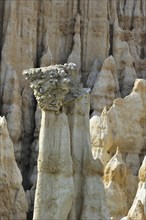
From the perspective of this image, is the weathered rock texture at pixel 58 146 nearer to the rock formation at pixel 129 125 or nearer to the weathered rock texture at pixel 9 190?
the weathered rock texture at pixel 9 190

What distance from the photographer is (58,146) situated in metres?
8.95

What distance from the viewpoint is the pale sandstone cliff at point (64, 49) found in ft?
79.1

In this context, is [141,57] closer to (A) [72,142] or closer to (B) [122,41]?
(B) [122,41]

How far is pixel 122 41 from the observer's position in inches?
1075

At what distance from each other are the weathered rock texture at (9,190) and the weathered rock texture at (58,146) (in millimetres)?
6961

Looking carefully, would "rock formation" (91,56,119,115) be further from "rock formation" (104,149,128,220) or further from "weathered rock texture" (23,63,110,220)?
"weathered rock texture" (23,63,110,220)

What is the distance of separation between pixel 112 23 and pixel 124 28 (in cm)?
119

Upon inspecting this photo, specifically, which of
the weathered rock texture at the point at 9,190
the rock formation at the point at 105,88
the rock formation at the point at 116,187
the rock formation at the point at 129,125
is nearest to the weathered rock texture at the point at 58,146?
the rock formation at the point at 116,187

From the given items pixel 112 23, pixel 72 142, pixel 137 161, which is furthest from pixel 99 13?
pixel 72 142

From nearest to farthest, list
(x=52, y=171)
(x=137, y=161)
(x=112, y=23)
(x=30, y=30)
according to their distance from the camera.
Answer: (x=52, y=171) < (x=137, y=161) < (x=30, y=30) < (x=112, y=23)

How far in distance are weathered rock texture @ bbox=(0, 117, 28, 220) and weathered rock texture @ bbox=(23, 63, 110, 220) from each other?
6.96 meters

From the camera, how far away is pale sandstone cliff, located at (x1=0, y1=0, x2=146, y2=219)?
949 inches

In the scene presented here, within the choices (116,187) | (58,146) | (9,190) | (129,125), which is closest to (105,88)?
(129,125)

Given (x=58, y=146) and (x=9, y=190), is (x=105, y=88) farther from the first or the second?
(x=58, y=146)
